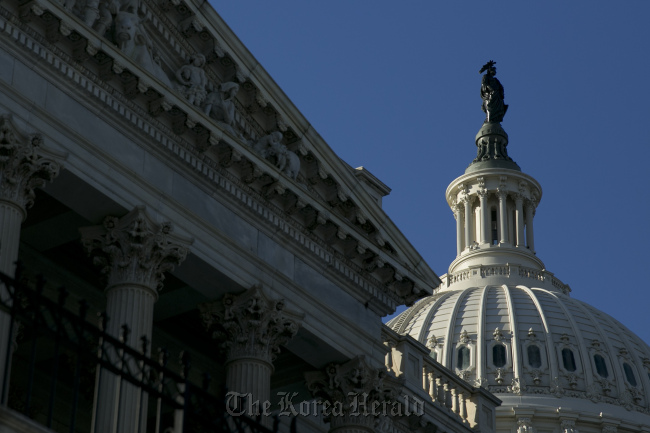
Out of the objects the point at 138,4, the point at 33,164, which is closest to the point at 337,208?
the point at 138,4

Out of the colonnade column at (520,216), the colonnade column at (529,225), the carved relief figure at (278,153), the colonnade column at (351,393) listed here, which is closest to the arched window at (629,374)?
the colonnade column at (520,216)

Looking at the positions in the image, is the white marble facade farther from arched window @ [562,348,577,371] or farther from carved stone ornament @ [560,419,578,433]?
arched window @ [562,348,577,371]

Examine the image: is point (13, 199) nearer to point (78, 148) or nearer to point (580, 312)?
point (78, 148)

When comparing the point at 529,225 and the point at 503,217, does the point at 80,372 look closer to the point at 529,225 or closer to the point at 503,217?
the point at 503,217

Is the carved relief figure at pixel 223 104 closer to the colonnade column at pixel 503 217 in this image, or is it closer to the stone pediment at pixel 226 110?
the stone pediment at pixel 226 110

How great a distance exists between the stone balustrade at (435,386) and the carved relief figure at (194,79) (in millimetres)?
11646

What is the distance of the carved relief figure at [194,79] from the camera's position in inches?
1305

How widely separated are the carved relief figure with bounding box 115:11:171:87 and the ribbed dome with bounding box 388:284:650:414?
7828 centimetres

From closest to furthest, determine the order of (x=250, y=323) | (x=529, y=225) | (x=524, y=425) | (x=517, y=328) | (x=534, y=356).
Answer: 1. (x=250, y=323)
2. (x=524, y=425)
3. (x=534, y=356)
4. (x=517, y=328)
5. (x=529, y=225)

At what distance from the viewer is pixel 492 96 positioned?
419 ft

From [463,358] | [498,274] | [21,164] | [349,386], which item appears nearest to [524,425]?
[463,358]

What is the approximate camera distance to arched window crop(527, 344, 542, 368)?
113 metres

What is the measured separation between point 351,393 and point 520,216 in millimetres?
96252

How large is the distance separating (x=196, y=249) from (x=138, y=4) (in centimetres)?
488
